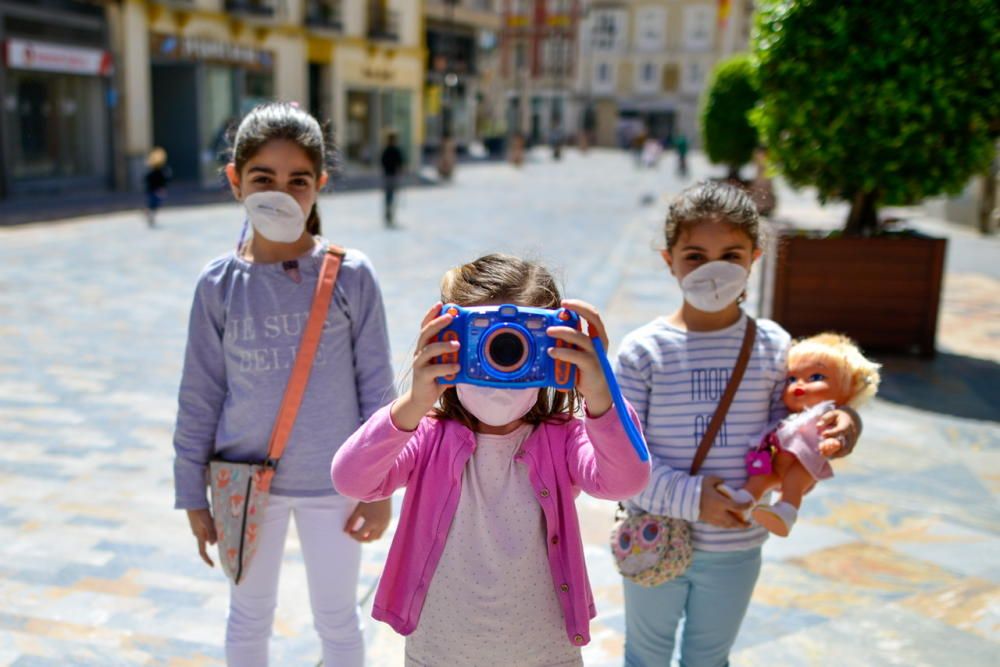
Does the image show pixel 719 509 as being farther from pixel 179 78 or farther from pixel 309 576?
pixel 179 78

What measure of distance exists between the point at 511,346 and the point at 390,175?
15018 mm

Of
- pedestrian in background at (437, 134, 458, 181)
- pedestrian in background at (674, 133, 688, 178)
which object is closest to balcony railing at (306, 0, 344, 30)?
pedestrian in background at (437, 134, 458, 181)

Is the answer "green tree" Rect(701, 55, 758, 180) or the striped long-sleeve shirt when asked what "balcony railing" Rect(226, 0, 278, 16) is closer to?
"green tree" Rect(701, 55, 758, 180)

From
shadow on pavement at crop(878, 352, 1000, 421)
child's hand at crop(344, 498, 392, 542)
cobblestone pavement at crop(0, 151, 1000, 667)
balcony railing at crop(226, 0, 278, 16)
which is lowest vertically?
cobblestone pavement at crop(0, 151, 1000, 667)

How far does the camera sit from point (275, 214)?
2.25 metres

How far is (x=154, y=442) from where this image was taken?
5047 mm

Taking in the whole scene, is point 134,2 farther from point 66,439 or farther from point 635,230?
point 66,439

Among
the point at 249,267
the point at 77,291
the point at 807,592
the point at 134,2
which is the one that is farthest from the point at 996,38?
the point at 134,2

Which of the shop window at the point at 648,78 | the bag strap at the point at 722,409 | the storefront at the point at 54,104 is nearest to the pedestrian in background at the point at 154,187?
the storefront at the point at 54,104

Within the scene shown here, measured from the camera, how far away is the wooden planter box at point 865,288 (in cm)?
706

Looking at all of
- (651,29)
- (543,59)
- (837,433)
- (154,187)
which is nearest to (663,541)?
(837,433)

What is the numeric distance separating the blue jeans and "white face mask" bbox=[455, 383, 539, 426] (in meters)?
0.81

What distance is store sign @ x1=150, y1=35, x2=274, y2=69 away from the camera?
876 inches

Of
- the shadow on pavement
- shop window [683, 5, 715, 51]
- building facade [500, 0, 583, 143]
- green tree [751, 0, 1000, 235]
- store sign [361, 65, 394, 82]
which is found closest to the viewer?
the shadow on pavement
